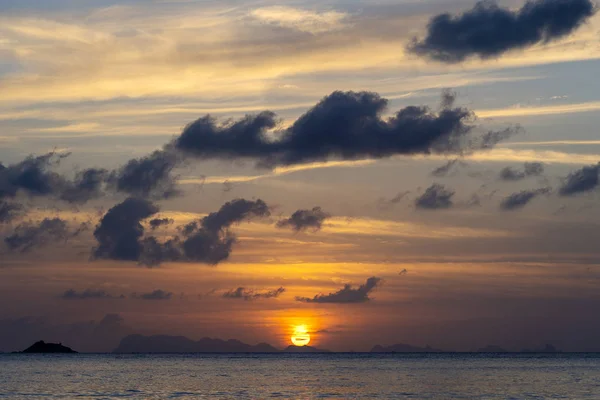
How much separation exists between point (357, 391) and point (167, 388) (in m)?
35.2

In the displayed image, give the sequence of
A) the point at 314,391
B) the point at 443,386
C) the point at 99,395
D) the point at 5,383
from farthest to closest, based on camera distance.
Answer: the point at 5,383
the point at 443,386
the point at 314,391
the point at 99,395

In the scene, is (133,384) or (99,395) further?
(133,384)

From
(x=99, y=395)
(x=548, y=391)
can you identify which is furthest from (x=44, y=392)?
(x=548, y=391)

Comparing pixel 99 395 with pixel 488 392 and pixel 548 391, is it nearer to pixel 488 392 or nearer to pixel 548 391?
pixel 488 392

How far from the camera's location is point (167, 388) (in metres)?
164

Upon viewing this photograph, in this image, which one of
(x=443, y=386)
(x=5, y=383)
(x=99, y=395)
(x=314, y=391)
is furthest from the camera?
(x=5, y=383)

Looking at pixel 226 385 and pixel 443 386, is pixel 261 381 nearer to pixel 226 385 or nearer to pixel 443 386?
pixel 226 385

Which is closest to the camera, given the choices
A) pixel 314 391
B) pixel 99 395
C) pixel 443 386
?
pixel 99 395

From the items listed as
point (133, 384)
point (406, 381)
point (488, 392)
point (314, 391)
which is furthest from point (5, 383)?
point (488, 392)

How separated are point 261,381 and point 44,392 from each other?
53.4 meters

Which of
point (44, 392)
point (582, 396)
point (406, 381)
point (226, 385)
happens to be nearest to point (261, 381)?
point (226, 385)

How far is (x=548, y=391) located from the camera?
15662 cm

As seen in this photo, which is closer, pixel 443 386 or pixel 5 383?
pixel 443 386

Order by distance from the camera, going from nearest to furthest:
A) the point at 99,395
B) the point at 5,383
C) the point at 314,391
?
the point at 99,395, the point at 314,391, the point at 5,383
